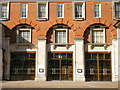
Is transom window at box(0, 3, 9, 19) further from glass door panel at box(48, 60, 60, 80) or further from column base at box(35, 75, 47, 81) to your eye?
column base at box(35, 75, 47, 81)

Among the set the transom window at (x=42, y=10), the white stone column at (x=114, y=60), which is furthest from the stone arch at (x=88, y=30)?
the transom window at (x=42, y=10)

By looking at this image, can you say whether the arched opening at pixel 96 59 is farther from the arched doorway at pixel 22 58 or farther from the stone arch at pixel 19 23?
the arched doorway at pixel 22 58

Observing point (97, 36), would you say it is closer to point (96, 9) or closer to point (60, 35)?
point (96, 9)

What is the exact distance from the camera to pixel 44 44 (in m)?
29.4

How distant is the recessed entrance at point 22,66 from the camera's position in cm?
2931

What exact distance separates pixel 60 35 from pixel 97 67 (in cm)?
621

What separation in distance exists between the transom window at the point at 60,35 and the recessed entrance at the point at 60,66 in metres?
1.81

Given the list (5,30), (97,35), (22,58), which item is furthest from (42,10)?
(97,35)

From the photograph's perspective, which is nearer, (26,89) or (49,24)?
(26,89)

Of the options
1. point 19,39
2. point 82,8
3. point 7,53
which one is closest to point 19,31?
point 19,39

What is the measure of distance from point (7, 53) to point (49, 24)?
6.48 metres

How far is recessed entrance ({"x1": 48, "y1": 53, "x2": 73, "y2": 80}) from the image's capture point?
29344mm

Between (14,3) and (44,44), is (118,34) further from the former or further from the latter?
(14,3)

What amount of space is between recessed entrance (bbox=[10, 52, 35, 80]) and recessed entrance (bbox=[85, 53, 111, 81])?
6956 mm
